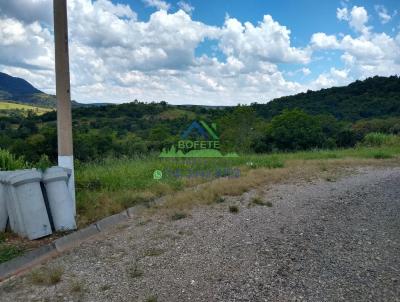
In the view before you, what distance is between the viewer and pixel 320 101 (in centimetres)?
3638

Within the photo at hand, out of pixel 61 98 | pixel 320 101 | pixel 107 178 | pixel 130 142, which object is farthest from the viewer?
pixel 320 101

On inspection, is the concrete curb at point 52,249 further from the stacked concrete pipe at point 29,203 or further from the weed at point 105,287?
the weed at point 105,287

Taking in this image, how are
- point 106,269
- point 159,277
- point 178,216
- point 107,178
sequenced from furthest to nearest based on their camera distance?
1. point 107,178
2. point 178,216
3. point 106,269
4. point 159,277

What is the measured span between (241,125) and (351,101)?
72.8 ft

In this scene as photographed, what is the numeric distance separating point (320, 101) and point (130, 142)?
78.3ft

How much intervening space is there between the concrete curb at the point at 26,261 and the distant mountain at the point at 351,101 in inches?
1052

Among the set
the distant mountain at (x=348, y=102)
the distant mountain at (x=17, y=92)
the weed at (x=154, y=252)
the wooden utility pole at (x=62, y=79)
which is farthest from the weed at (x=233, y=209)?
the distant mountain at (x=17, y=92)

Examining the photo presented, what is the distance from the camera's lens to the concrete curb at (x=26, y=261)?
372 centimetres

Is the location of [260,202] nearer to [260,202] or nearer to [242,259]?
[260,202]

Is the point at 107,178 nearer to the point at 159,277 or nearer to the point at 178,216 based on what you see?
the point at 178,216

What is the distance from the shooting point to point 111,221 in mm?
5211

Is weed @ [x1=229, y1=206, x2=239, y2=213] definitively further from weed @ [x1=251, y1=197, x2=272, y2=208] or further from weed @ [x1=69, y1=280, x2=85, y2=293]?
weed @ [x1=69, y1=280, x2=85, y2=293]

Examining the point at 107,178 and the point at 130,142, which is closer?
the point at 107,178

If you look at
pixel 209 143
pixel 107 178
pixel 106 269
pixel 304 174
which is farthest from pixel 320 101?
pixel 106 269
